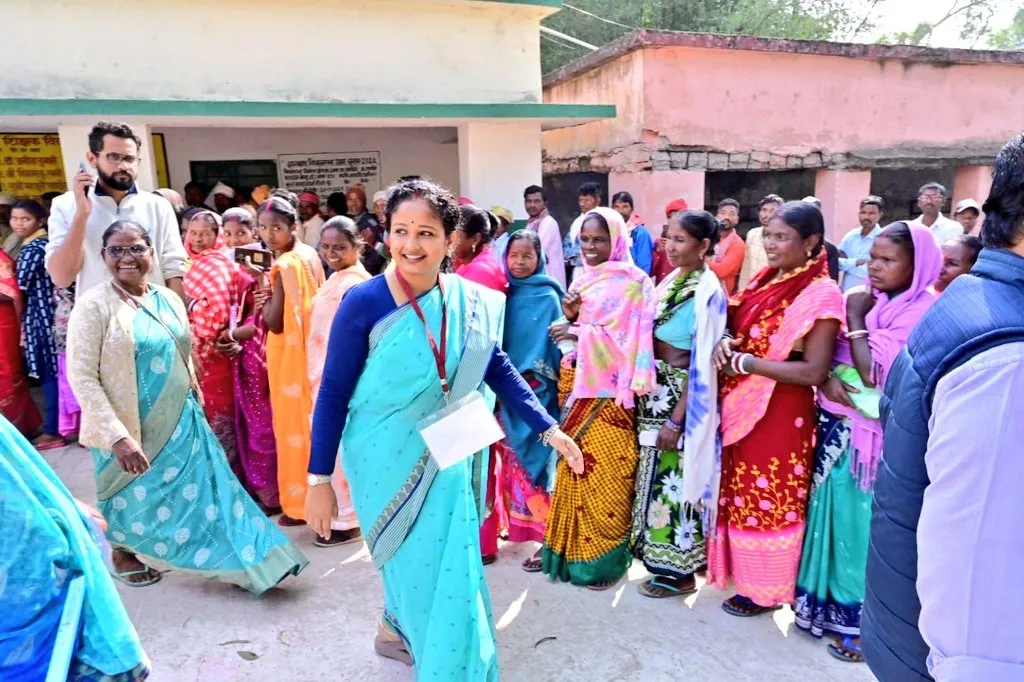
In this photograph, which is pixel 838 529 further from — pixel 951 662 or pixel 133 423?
pixel 133 423

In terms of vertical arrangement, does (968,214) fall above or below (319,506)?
above

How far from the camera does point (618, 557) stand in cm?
332

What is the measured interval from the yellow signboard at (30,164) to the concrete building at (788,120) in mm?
5492

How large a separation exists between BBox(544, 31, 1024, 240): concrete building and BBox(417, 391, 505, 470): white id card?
6807mm

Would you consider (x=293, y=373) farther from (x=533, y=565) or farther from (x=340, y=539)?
(x=533, y=565)

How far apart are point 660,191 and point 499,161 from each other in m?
2.05

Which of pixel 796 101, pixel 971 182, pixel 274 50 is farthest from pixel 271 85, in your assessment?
pixel 971 182

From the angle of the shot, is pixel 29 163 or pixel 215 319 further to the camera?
pixel 29 163

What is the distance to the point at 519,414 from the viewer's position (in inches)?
98.7

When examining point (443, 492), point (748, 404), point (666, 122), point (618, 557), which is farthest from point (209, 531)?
point (666, 122)

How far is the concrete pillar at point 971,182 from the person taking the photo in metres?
10.4

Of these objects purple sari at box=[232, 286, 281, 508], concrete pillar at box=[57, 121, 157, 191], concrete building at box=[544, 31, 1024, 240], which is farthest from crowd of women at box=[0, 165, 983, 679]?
concrete building at box=[544, 31, 1024, 240]

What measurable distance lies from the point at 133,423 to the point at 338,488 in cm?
118

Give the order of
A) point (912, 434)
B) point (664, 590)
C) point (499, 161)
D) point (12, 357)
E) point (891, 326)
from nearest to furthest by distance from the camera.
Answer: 1. point (912, 434)
2. point (891, 326)
3. point (664, 590)
4. point (12, 357)
5. point (499, 161)
